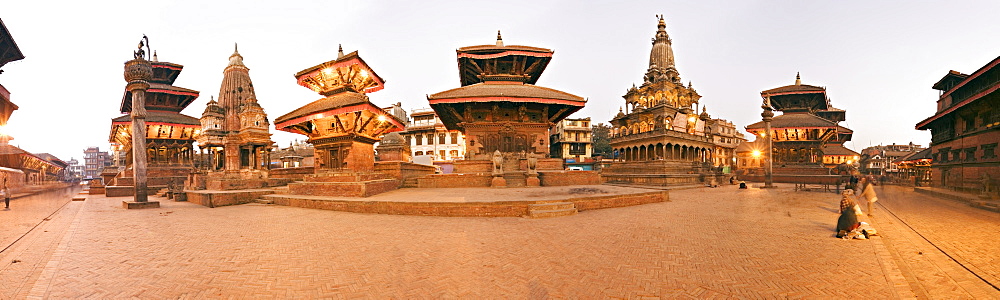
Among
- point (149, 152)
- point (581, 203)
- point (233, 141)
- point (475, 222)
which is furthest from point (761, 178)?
point (149, 152)

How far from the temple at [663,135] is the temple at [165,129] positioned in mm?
37827

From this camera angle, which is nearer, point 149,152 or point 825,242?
point 825,242

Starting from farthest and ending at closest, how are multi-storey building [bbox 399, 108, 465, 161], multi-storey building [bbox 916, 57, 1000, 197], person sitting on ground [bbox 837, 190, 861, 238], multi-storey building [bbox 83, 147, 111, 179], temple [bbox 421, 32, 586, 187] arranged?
multi-storey building [bbox 83, 147, 111, 179], multi-storey building [bbox 399, 108, 465, 161], temple [bbox 421, 32, 586, 187], multi-storey building [bbox 916, 57, 1000, 197], person sitting on ground [bbox 837, 190, 861, 238]

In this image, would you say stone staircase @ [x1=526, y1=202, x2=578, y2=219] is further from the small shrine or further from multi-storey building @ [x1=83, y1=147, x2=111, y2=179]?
multi-storey building @ [x1=83, y1=147, x2=111, y2=179]

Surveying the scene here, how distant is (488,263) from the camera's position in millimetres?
5242

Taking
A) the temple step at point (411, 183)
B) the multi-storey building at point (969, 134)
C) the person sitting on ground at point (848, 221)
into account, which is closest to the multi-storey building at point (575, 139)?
the multi-storey building at point (969, 134)

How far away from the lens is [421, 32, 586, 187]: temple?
20.6 metres

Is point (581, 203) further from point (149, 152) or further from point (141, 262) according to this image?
point (149, 152)

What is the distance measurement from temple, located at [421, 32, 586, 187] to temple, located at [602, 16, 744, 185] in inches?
341

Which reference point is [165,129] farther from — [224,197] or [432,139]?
[432,139]

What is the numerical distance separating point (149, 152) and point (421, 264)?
36923 mm

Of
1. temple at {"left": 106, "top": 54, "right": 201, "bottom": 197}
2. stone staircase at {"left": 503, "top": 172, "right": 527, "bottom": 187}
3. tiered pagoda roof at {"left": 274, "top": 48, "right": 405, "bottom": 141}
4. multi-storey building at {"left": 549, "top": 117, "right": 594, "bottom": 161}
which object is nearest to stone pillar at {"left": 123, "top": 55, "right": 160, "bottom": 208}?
tiered pagoda roof at {"left": 274, "top": 48, "right": 405, "bottom": 141}

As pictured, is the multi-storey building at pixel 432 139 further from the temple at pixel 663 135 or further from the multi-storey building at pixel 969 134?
the multi-storey building at pixel 969 134

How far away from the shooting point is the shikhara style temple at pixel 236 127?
22.6 metres
